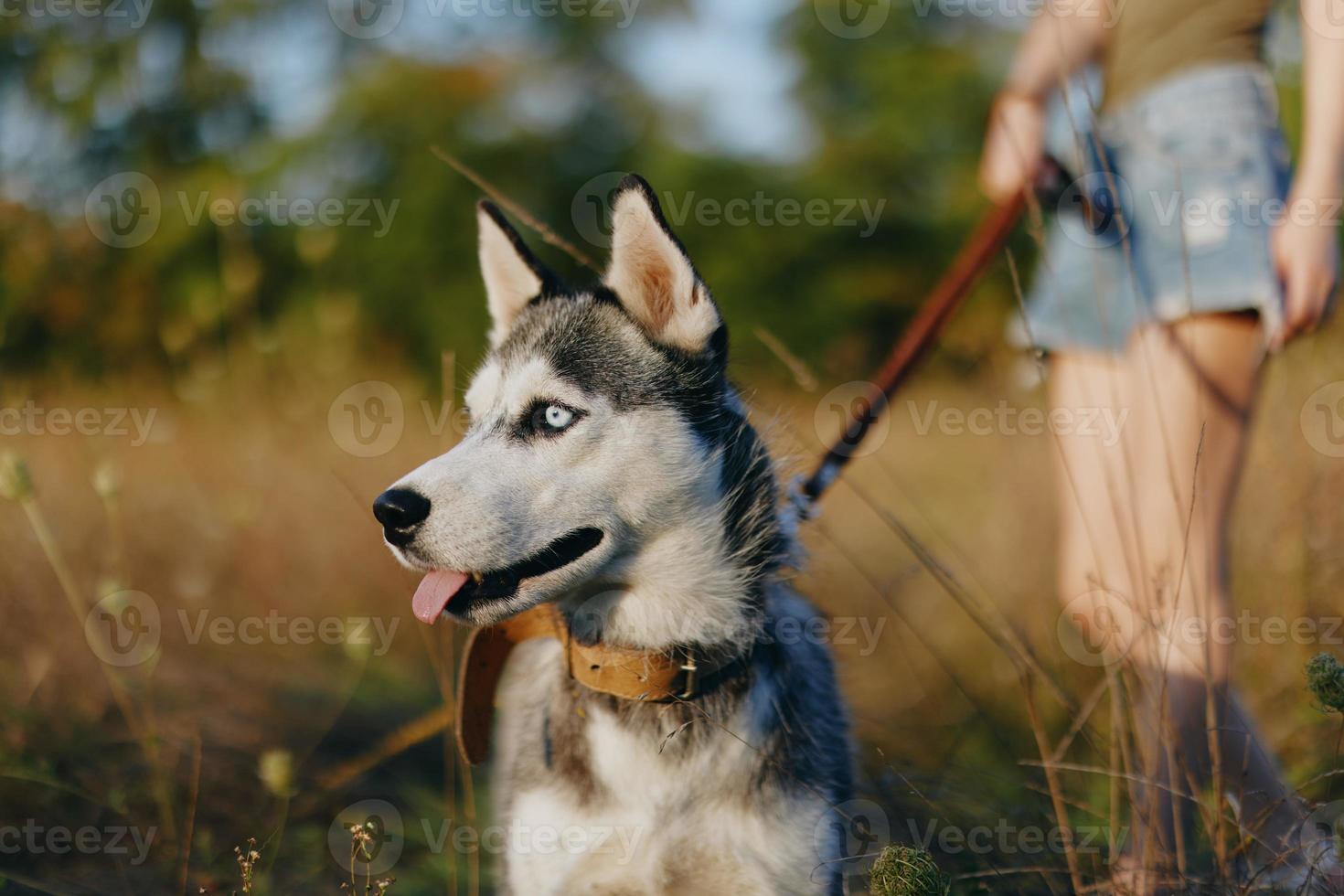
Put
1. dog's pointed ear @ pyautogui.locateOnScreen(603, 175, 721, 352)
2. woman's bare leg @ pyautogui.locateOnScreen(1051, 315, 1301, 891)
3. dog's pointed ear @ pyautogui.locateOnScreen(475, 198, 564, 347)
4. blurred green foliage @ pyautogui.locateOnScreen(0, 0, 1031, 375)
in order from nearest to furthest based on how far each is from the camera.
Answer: dog's pointed ear @ pyautogui.locateOnScreen(603, 175, 721, 352), woman's bare leg @ pyautogui.locateOnScreen(1051, 315, 1301, 891), dog's pointed ear @ pyautogui.locateOnScreen(475, 198, 564, 347), blurred green foliage @ pyautogui.locateOnScreen(0, 0, 1031, 375)

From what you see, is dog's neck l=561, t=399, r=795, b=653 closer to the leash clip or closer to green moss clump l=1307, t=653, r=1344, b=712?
the leash clip

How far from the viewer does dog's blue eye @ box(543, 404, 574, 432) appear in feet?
6.72

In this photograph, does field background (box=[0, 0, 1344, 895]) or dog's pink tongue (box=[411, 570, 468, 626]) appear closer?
dog's pink tongue (box=[411, 570, 468, 626])

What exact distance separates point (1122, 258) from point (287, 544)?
3.87 meters

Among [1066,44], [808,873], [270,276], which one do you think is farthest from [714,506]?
[270,276]

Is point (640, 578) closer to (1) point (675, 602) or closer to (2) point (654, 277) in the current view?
(1) point (675, 602)

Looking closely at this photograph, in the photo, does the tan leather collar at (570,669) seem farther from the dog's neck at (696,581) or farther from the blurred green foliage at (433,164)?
the blurred green foliage at (433,164)

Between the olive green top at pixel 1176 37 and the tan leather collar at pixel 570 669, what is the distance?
6.21 feet

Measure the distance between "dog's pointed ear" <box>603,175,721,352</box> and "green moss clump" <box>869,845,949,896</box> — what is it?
1.14 metres

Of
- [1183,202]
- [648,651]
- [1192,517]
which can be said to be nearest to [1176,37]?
[1183,202]

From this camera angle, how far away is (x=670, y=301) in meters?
2.20

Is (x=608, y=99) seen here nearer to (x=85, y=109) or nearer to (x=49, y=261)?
(x=85, y=109)

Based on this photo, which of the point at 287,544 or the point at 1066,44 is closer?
the point at 1066,44

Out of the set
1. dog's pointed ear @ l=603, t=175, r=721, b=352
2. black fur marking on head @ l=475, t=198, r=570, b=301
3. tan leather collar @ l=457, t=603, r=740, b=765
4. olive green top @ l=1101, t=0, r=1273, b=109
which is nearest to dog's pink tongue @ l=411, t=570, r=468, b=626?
tan leather collar @ l=457, t=603, r=740, b=765
